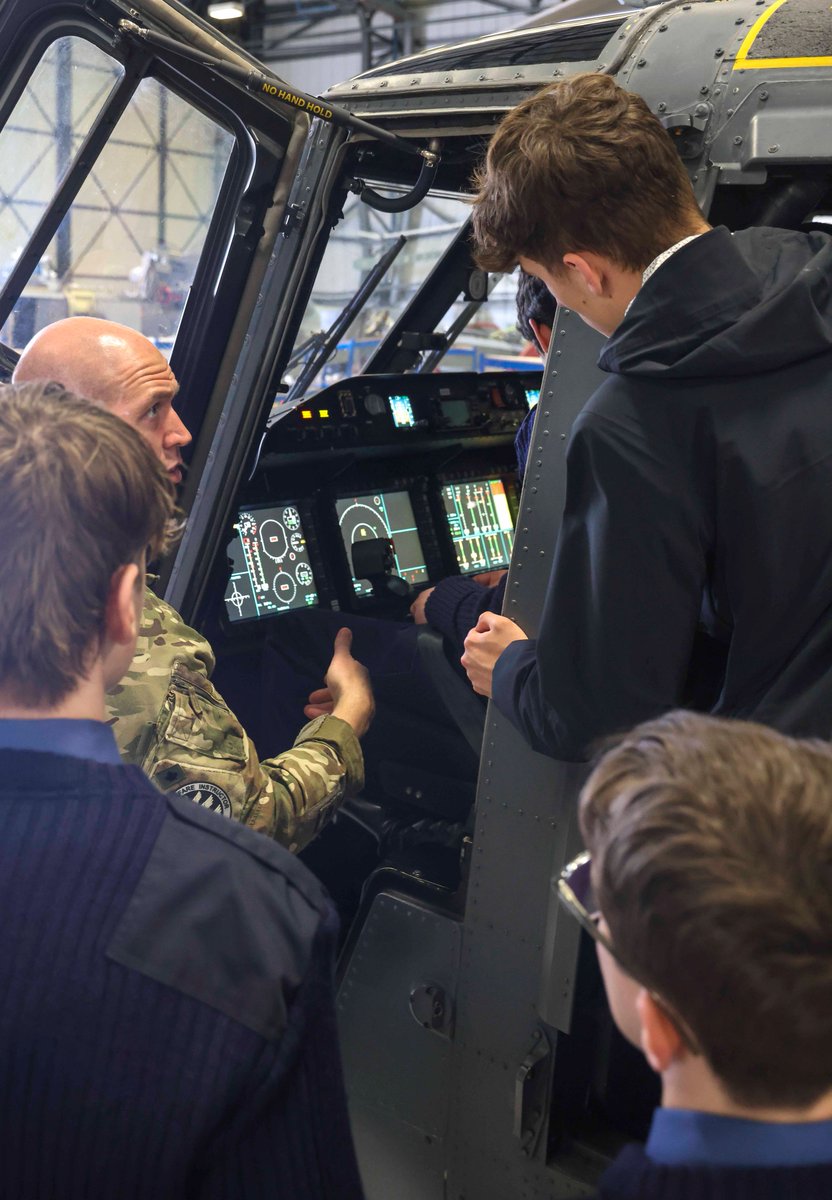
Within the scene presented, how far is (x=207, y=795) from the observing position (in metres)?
1.76

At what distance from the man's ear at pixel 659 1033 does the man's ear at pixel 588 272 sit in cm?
107

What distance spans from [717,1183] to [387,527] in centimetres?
317

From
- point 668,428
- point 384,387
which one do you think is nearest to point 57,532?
point 668,428

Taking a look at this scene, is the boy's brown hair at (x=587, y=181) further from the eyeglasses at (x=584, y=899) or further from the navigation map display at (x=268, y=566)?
the navigation map display at (x=268, y=566)

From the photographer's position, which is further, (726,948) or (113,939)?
(113,939)

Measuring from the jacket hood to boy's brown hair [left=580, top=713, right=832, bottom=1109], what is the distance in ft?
2.66

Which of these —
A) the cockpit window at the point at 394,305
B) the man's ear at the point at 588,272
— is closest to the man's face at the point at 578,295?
the man's ear at the point at 588,272

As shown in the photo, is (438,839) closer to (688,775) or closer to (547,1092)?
(547,1092)

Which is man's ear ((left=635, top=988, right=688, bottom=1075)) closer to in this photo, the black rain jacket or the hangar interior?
the black rain jacket

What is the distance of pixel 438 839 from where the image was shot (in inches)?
108

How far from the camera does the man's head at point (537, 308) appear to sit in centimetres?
218

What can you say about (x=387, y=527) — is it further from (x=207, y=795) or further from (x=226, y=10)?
(x=226, y=10)

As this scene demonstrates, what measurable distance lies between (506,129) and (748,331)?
0.44m

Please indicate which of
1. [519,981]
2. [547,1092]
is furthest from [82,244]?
[547,1092]
